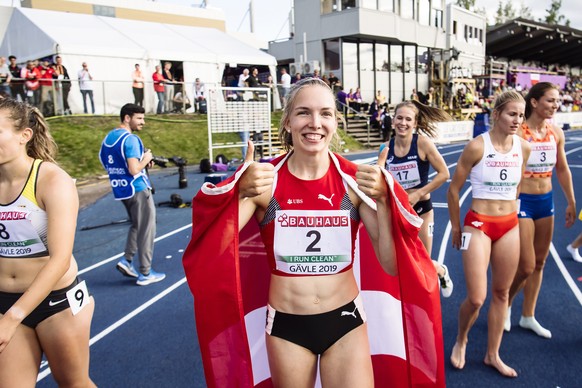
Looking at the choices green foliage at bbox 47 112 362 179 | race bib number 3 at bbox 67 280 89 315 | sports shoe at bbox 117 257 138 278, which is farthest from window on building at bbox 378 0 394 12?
race bib number 3 at bbox 67 280 89 315

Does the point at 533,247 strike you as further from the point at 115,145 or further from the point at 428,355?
the point at 115,145

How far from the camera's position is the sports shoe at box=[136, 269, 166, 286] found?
5.88 m

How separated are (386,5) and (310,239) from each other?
3005cm

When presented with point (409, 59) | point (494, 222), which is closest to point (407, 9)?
point (409, 59)

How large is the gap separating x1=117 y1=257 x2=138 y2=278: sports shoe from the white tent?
12.9m

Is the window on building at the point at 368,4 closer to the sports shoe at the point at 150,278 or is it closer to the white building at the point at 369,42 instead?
the white building at the point at 369,42

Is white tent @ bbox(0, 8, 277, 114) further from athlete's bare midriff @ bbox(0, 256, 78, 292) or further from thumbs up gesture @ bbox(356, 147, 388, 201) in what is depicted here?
thumbs up gesture @ bbox(356, 147, 388, 201)

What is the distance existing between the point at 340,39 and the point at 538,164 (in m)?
25.5

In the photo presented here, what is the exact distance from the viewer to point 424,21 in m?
32.1

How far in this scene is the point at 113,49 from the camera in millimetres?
19234

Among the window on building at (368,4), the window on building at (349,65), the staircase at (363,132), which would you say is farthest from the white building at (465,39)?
the staircase at (363,132)

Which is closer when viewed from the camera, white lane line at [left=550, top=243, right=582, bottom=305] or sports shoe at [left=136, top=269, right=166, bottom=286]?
white lane line at [left=550, top=243, right=582, bottom=305]

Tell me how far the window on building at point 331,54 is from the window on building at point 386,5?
12.2 ft

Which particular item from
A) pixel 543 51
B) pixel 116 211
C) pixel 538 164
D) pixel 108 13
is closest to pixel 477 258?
pixel 538 164
